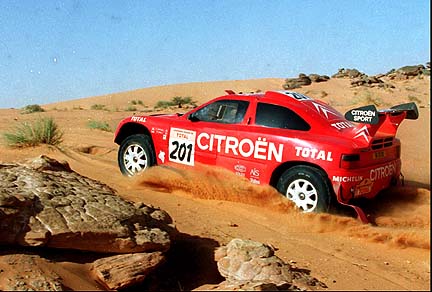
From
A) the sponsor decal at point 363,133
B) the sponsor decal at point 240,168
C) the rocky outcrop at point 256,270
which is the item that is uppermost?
the sponsor decal at point 363,133

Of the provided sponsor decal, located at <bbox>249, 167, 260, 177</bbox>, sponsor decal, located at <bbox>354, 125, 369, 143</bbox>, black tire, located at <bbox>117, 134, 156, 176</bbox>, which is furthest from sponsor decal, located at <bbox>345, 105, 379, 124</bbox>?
black tire, located at <bbox>117, 134, 156, 176</bbox>

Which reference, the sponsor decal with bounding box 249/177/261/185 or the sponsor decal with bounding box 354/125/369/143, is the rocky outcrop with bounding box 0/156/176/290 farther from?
the sponsor decal with bounding box 354/125/369/143

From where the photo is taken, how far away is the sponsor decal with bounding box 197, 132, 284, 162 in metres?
6.81

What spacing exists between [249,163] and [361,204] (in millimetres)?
1707

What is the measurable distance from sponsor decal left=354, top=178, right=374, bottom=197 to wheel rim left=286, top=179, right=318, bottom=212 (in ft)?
1.67

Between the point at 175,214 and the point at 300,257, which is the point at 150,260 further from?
the point at 175,214

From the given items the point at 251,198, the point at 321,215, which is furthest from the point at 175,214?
the point at 321,215

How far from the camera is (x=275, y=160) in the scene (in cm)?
678

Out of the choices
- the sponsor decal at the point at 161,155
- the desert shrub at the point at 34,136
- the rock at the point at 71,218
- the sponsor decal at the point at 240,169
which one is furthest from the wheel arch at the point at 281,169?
the desert shrub at the point at 34,136

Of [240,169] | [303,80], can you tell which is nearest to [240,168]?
[240,169]

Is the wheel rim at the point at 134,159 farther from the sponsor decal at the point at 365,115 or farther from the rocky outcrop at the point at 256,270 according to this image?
the rocky outcrop at the point at 256,270

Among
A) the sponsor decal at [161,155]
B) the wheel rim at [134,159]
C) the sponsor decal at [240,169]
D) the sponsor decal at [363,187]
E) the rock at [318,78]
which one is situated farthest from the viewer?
the rock at [318,78]

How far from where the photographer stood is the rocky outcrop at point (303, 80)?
41.3 meters

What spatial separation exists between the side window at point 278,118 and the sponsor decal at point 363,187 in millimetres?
1012
